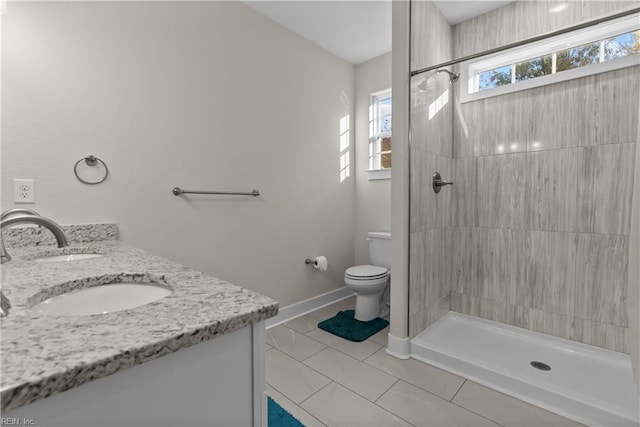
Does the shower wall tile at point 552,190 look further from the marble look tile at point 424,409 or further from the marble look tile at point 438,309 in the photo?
the marble look tile at point 424,409

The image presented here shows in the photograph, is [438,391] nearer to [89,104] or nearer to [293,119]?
[293,119]

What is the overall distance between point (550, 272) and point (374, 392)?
1470 millimetres

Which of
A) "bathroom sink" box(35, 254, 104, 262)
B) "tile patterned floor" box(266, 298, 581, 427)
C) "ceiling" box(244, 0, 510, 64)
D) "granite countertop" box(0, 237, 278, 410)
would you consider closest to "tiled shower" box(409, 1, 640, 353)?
"ceiling" box(244, 0, 510, 64)

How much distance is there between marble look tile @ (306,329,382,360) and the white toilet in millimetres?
349

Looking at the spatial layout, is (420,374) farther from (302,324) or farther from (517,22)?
(517,22)

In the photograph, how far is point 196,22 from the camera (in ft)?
6.06

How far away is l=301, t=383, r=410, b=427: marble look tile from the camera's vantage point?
1.32m

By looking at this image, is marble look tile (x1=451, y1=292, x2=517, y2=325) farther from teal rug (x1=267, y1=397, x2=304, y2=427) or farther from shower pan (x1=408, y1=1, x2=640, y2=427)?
teal rug (x1=267, y1=397, x2=304, y2=427)

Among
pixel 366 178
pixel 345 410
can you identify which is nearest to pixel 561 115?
pixel 366 178

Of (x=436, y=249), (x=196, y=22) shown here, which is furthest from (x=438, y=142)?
(x=196, y=22)

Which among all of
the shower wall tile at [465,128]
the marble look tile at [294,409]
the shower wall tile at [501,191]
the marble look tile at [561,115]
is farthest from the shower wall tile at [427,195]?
the marble look tile at [294,409]

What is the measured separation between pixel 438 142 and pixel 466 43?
34.6 inches

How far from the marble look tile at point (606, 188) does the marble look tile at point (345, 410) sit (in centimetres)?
169

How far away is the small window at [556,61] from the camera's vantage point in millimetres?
1749
